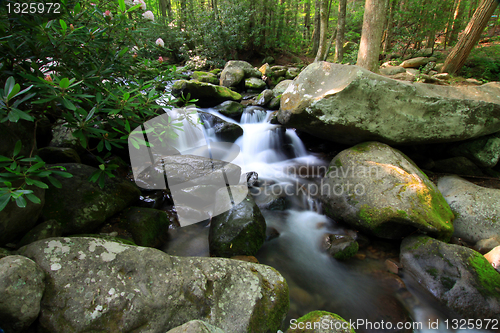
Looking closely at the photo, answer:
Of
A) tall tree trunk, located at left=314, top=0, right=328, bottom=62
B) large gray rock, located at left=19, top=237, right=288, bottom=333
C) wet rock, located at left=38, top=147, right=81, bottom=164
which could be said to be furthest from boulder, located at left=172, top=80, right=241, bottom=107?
large gray rock, located at left=19, top=237, right=288, bottom=333

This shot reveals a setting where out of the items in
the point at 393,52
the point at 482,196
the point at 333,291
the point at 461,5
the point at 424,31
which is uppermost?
the point at 461,5

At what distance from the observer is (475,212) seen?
3.96m

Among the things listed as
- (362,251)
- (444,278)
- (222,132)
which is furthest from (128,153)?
(444,278)

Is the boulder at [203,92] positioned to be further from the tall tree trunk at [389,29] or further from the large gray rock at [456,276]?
the tall tree trunk at [389,29]

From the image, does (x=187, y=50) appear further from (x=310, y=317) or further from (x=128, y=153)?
(x=310, y=317)

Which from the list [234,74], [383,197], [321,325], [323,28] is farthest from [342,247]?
[323,28]

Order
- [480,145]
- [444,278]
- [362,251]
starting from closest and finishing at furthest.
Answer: [444,278], [362,251], [480,145]

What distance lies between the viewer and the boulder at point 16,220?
6.67 ft

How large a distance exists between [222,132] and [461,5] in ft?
41.3

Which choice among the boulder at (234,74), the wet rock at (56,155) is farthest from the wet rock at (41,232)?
the boulder at (234,74)

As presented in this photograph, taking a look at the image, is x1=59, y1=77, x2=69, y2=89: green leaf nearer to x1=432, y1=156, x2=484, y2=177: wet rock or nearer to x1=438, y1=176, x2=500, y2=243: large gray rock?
x1=438, y1=176, x2=500, y2=243: large gray rock

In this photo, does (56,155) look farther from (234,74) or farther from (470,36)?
(470,36)

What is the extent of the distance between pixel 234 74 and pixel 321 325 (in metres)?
9.61

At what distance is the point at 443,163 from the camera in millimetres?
5371
